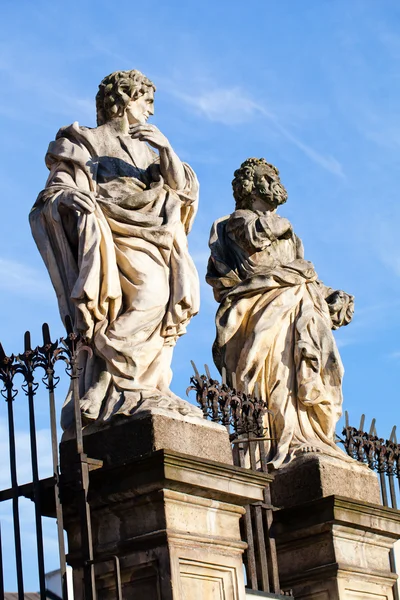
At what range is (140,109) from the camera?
10102 millimetres

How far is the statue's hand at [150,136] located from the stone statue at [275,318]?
6.39 ft

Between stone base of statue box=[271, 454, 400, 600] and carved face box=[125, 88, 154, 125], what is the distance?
9.04ft

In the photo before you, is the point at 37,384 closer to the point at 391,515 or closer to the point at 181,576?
the point at 181,576

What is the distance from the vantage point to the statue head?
11742 millimetres

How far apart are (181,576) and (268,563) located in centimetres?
187

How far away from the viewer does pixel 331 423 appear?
440 inches

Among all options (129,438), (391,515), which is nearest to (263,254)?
(391,515)

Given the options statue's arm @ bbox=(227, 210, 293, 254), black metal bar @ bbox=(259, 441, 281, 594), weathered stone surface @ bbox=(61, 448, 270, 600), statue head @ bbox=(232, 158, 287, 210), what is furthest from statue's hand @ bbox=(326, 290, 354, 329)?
weathered stone surface @ bbox=(61, 448, 270, 600)

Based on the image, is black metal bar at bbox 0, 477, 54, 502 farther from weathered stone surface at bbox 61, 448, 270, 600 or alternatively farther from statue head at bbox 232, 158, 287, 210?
statue head at bbox 232, 158, 287, 210

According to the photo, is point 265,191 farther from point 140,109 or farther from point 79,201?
point 79,201

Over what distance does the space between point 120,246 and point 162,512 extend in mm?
1884

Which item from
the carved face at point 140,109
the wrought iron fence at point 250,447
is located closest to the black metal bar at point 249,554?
the wrought iron fence at point 250,447

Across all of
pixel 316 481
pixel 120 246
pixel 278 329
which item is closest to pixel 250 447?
pixel 316 481

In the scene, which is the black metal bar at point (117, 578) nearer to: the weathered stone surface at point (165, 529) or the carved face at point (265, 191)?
the weathered stone surface at point (165, 529)
